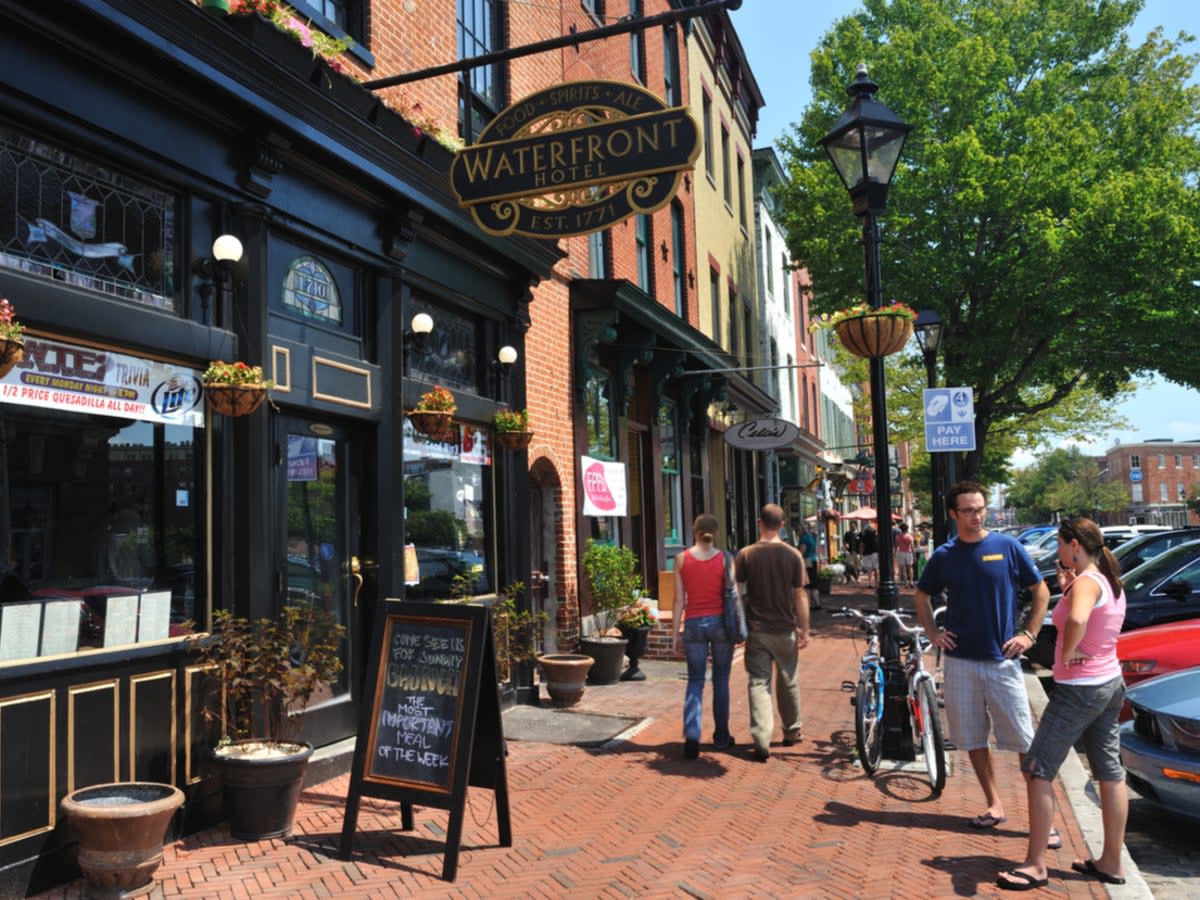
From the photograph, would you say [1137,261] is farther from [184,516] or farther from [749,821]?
[184,516]

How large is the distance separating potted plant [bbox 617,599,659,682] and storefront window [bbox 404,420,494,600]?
7.73 feet

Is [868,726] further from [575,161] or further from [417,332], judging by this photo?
[417,332]

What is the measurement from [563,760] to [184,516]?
334 cm

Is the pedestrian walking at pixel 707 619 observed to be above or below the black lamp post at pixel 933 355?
below

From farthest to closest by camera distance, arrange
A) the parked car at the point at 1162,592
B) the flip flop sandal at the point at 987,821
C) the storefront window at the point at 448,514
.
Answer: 1. the parked car at the point at 1162,592
2. the storefront window at the point at 448,514
3. the flip flop sandal at the point at 987,821

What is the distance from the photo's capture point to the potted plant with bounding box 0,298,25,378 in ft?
14.0

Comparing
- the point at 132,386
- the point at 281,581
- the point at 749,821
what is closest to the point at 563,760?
the point at 749,821

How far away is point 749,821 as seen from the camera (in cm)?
590

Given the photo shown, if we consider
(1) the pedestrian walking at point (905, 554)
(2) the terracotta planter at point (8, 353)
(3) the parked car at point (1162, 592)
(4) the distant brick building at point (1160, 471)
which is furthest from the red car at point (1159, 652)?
(4) the distant brick building at point (1160, 471)

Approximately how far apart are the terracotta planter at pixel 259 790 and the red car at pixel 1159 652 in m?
5.92

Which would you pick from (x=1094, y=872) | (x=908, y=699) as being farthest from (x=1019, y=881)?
(x=908, y=699)

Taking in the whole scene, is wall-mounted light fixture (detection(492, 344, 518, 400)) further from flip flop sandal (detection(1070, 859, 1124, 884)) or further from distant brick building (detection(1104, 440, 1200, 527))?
distant brick building (detection(1104, 440, 1200, 527))

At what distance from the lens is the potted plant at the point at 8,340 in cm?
427

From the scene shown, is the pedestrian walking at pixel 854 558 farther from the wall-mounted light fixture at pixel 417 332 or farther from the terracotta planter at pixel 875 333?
the wall-mounted light fixture at pixel 417 332
